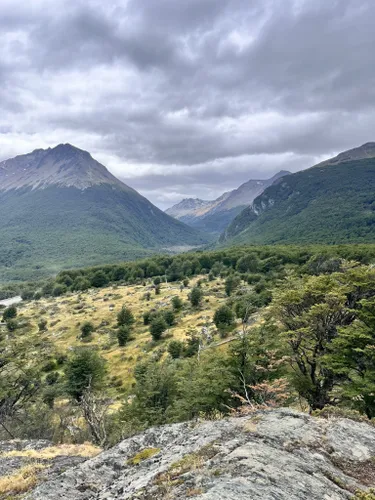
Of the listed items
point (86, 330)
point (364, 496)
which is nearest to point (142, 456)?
point (364, 496)

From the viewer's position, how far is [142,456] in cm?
908

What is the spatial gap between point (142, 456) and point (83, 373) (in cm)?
2805

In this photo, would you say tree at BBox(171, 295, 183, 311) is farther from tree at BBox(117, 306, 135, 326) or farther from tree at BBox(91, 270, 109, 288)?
tree at BBox(91, 270, 109, 288)

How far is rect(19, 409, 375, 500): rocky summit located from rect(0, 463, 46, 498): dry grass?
1.22m

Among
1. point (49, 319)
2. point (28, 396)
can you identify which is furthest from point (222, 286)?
point (28, 396)

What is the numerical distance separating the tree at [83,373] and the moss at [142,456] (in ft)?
84.4

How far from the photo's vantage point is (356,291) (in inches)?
836

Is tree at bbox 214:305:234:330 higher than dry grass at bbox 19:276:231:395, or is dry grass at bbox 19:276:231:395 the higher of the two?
tree at bbox 214:305:234:330

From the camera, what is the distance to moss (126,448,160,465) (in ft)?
28.9

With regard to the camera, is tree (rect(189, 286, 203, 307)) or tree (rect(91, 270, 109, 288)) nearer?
tree (rect(189, 286, 203, 307))

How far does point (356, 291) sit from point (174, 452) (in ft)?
57.9

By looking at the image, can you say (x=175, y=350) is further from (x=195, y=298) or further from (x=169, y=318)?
(x=195, y=298)

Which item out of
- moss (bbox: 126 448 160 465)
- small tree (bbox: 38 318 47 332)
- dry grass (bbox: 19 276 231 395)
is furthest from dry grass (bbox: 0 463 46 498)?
small tree (bbox: 38 318 47 332)

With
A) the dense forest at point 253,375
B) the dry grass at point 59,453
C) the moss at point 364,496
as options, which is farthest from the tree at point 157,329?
the moss at point 364,496
